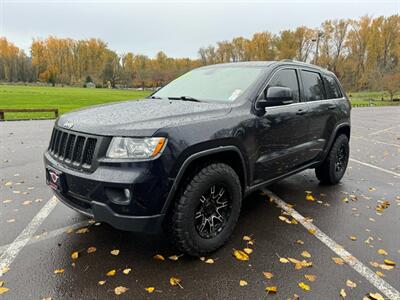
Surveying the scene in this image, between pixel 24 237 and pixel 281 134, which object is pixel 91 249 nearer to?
pixel 24 237

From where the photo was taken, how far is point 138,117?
2719 millimetres

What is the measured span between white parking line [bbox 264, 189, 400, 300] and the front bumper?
74.6 inches

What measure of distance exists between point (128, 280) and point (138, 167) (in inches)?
40.4

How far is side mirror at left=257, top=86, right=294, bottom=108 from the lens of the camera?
3.20 metres

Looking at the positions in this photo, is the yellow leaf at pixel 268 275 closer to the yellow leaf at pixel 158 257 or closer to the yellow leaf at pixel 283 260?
the yellow leaf at pixel 283 260

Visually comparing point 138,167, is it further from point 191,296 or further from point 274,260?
point 274,260

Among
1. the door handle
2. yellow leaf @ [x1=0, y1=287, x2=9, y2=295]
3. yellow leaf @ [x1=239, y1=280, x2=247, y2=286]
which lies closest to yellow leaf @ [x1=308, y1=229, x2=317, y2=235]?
yellow leaf @ [x1=239, y1=280, x2=247, y2=286]

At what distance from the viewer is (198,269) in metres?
2.79

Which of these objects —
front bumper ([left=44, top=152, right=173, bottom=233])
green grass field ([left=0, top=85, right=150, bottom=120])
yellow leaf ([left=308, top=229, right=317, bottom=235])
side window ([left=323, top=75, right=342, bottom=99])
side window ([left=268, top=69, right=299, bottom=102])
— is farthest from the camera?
green grass field ([left=0, top=85, right=150, bottom=120])

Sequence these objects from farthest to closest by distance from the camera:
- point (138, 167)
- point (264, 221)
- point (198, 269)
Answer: point (264, 221), point (198, 269), point (138, 167)

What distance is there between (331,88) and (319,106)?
2.59 ft

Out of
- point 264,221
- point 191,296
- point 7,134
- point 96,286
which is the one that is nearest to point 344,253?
point 264,221

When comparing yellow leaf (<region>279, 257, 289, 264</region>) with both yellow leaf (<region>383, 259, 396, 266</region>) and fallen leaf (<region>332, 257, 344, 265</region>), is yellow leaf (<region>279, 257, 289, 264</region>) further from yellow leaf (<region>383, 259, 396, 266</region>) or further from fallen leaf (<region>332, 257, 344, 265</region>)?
yellow leaf (<region>383, 259, 396, 266</region>)

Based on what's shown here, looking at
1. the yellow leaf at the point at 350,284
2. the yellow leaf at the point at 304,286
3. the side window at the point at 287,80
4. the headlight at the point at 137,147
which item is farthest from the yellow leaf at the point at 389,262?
the headlight at the point at 137,147
